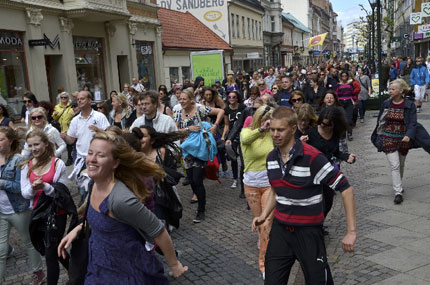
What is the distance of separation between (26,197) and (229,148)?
366 centimetres

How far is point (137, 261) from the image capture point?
276cm

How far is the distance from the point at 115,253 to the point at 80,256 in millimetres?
492

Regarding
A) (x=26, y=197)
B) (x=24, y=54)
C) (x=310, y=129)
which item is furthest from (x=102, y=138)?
(x=24, y=54)

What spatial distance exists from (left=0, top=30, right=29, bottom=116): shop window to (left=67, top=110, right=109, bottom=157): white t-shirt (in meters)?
9.08

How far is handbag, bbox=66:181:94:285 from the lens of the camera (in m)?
3.06

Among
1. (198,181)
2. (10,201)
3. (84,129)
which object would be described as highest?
(84,129)

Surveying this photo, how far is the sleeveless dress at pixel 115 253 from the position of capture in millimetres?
2707

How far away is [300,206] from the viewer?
3297 mm

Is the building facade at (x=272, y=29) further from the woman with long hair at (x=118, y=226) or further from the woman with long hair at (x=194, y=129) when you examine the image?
the woman with long hair at (x=118, y=226)

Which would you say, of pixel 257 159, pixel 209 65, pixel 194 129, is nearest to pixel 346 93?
pixel 194 129

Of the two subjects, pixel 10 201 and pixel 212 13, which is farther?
pixel 212 13

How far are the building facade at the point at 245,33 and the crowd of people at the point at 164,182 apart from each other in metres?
36.4

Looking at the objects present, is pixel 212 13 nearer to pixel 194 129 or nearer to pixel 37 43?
pixel 37 43

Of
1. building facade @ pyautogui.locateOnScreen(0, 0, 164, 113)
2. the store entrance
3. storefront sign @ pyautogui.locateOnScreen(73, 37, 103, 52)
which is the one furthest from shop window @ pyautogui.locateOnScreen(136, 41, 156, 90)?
the store entrance
